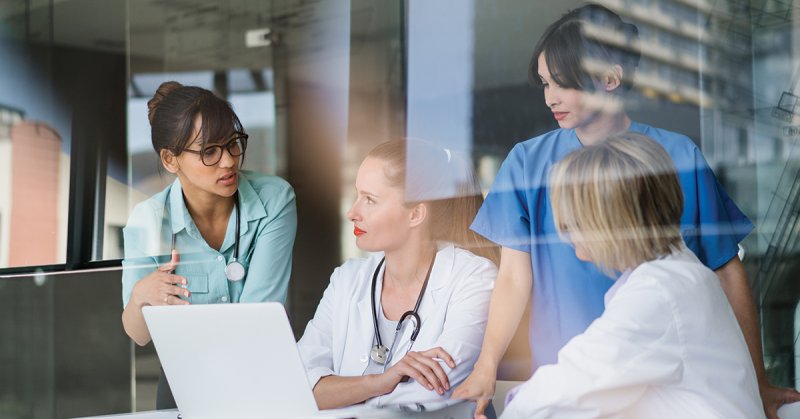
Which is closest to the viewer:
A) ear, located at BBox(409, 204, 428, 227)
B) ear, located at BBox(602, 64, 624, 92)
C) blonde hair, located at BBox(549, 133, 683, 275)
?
blonde hair, located at BBox(549, 133, 683, 275)

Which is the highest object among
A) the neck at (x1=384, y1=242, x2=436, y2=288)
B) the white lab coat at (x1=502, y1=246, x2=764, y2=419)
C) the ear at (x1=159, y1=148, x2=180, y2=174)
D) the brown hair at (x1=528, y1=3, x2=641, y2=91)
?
the brown hair at (x1=528, y1=3, x2=641, y2=91)

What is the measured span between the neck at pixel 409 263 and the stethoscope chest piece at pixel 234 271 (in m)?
0.67

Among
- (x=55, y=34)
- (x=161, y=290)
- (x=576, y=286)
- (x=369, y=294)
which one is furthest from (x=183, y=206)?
(x=576, y=286)

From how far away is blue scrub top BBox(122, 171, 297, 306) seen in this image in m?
3.36

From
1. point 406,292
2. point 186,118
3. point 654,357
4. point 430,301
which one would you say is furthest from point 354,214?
point 654,357

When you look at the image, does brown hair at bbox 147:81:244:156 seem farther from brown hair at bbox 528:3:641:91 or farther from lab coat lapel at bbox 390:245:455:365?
brown hair at bbox 528:3:641:91

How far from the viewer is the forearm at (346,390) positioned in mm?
2518

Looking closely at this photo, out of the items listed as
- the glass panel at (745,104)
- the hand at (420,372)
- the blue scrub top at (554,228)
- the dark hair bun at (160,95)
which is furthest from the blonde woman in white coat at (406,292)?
the dark hair bun at (160,95)

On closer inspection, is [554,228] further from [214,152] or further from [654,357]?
[214,152]

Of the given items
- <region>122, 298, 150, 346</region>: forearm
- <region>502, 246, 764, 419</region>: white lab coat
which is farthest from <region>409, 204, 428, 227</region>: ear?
<region>122, 298, 150, 346</region>: forearm

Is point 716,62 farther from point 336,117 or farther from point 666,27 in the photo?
point 336,117

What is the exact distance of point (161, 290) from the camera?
3.46 m

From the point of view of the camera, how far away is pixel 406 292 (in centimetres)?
281

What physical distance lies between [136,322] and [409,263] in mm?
1326
